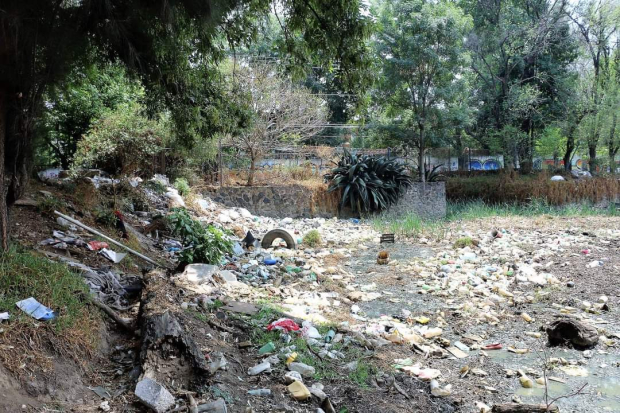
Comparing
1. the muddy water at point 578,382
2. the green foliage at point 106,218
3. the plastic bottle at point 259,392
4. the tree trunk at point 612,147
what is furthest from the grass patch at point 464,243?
the tree trunk at point 612,147

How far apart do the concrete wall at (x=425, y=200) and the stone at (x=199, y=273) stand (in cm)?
836

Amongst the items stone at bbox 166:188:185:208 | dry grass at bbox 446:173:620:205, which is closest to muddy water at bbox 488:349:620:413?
stone at bbox 166:188:185:208

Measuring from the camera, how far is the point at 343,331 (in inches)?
163

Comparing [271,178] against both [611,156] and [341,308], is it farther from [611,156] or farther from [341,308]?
[611,156]

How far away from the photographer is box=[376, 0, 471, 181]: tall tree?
12.8 meters

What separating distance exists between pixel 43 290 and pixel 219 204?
8486mm

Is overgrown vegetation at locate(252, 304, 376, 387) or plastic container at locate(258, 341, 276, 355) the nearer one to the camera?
overgrown vegetation at locate(252, 304, 376, 387)

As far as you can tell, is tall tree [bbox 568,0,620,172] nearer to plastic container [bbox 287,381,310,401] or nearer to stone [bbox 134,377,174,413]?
plastic container [bbox 287,381,310,401]

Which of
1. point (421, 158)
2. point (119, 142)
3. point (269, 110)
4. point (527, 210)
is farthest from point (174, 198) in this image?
point (527, 210)

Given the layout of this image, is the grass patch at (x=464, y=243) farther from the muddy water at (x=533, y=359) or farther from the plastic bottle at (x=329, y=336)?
the plastic bottle at (x=329, y=336)

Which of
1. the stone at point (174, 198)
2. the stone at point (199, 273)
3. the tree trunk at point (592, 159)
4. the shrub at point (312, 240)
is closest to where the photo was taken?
the stone at point (199, 273)

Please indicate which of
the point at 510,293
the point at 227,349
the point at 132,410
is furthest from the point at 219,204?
the point at 132,410

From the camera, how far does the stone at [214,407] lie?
8.12ft

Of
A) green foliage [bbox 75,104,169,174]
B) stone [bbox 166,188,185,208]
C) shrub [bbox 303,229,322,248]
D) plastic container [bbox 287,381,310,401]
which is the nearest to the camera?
plastic container [bbox 287,381,310,401]
